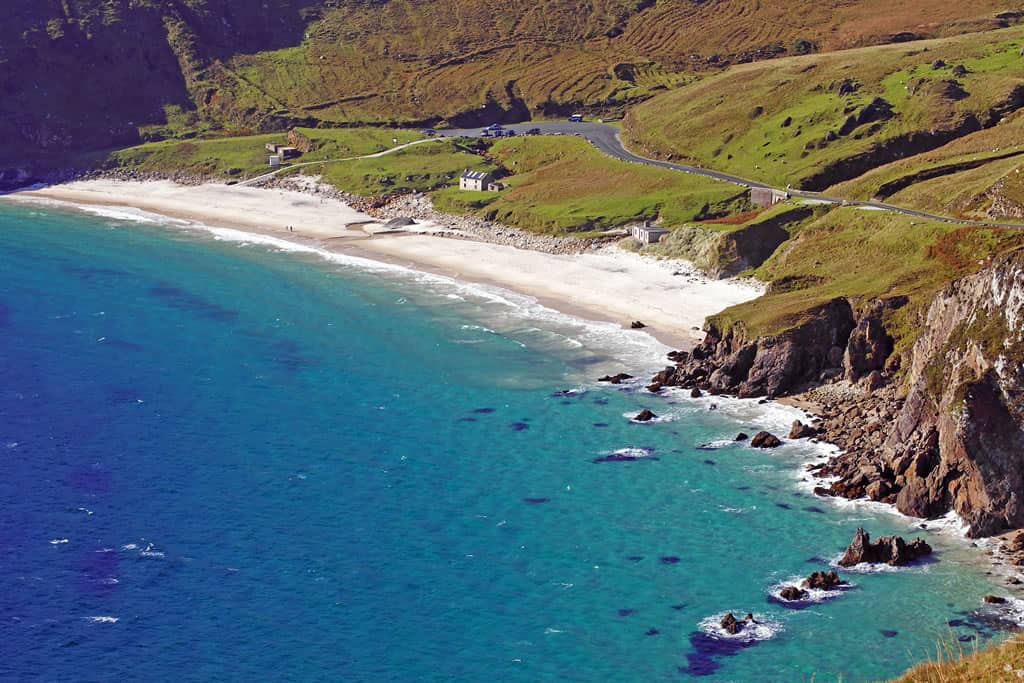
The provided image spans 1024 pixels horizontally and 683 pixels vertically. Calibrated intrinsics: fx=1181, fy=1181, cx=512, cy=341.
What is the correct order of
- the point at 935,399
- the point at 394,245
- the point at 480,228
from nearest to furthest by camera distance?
the point at 935,399 → the point at 394,245 → the point at 480,228

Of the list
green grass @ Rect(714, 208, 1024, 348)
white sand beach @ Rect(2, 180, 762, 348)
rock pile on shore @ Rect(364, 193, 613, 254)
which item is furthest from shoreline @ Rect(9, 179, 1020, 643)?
green grass @ Rect(714, 208, 1024, 348)

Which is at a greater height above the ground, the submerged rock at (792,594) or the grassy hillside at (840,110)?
the grassy hillside at (840,110)

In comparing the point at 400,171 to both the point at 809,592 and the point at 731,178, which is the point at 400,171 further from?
the point at 809,592

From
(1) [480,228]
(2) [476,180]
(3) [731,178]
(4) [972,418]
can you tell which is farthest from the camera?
(2) [476,180]

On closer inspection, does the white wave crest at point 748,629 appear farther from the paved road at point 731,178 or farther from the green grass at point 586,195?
the green grass at point 586,195

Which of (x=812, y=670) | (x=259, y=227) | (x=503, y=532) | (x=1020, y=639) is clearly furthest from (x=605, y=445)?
(x=259, y=227)

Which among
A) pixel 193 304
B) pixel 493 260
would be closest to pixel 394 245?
pixel 493 260

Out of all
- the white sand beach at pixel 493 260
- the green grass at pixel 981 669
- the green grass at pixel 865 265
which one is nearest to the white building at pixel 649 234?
the white sand beach at pixel 493 260
